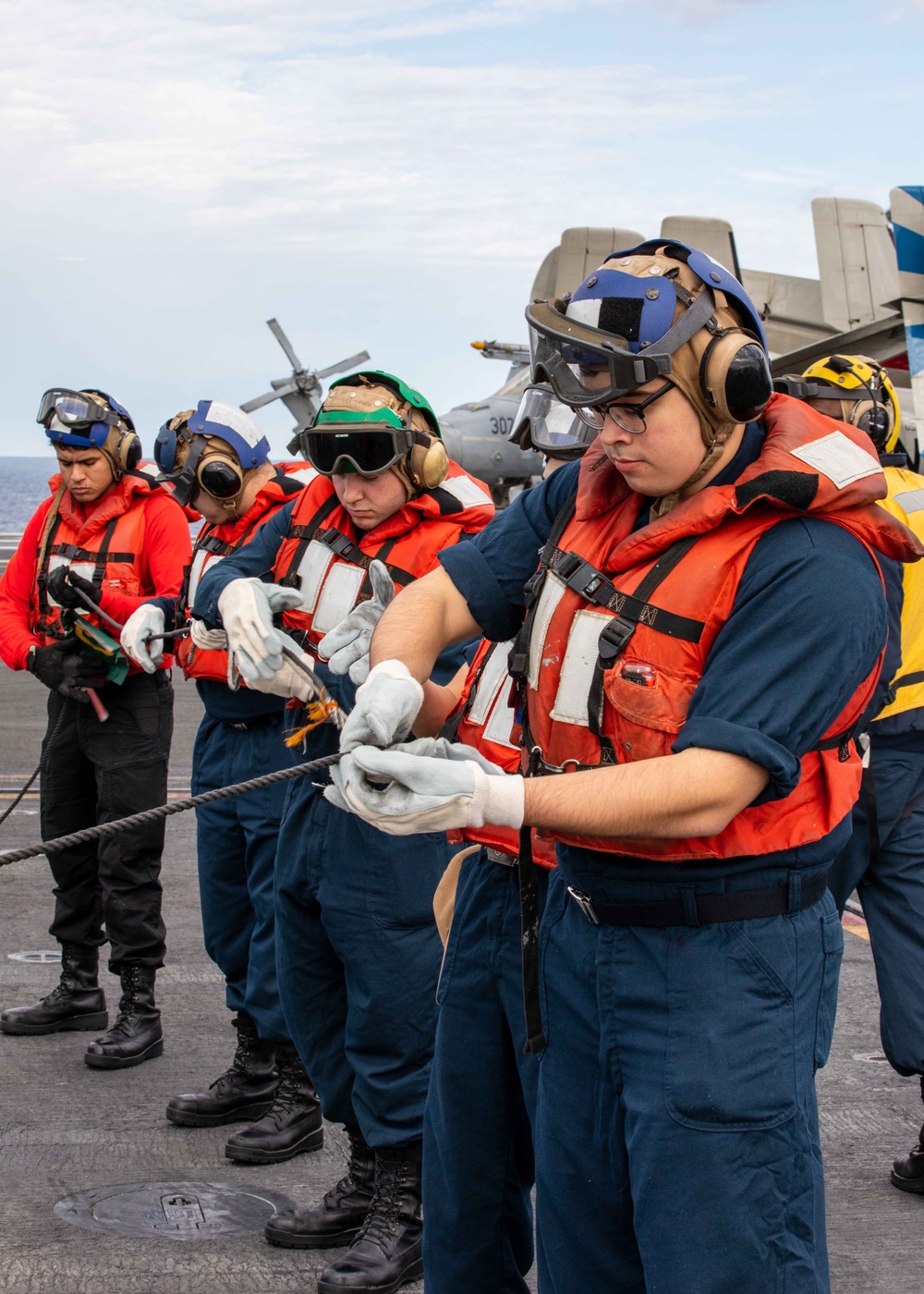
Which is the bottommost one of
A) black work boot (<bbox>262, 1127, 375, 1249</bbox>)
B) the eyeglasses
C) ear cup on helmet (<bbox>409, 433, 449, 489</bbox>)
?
black work boot (<bbox>262, 1127, 375, 1249</bbox>)

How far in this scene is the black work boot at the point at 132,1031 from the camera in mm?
5105

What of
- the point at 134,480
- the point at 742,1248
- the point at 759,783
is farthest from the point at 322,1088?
the point at 134,480

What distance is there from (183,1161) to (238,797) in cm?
118

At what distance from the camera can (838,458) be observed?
2266mm

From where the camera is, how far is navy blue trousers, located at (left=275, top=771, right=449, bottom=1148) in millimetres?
3693

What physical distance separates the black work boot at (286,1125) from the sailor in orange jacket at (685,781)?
2.12 meters

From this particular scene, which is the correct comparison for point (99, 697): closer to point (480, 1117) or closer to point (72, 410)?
point (72, 410)

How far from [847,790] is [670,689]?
391mm

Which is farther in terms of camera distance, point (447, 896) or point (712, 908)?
point (447, 896)

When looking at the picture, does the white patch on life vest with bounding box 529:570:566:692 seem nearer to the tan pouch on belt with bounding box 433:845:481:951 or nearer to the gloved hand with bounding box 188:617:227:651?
the tan pouch on belt with bounding box 433:845:481:951

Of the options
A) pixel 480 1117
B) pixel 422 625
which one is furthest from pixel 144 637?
pixel 480 1117

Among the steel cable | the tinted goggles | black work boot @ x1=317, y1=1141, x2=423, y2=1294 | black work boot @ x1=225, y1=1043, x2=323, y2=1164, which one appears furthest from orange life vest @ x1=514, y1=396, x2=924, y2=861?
black work boot @ x1=225, y1=1043, x2=323, y2=1164

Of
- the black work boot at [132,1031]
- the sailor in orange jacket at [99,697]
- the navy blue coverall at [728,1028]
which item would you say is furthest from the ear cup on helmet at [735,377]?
the black work boot at [132,1031]

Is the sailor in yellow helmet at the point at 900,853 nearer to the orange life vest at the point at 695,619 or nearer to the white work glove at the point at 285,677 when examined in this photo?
the white work glove at the point at 285,677
